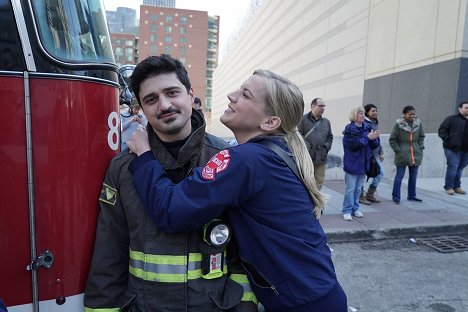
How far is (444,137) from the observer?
829cm

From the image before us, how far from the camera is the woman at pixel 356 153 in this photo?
623 cm

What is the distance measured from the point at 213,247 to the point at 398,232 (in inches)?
206

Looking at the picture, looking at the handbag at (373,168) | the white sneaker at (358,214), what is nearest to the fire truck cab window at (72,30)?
the white sneaker at (358,214)

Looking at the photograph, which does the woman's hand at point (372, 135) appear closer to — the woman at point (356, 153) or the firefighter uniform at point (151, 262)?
the woman at point (356, 153)

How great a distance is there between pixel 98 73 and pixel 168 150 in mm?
490

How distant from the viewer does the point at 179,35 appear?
9519cm

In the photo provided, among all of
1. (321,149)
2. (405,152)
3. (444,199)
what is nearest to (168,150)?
(321,149)

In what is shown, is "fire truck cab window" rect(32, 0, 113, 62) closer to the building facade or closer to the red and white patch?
the red and white patch

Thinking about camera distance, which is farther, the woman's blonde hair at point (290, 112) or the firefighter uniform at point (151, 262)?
the woman's blonde hair at point (290, 112)

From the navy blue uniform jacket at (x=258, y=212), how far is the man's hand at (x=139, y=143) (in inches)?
3.0

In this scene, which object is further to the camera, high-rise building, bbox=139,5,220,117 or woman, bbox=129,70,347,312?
high-rise building, bbox=139,5,220,117

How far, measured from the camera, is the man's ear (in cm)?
178

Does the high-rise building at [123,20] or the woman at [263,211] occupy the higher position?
the high-rise building at [123,20]

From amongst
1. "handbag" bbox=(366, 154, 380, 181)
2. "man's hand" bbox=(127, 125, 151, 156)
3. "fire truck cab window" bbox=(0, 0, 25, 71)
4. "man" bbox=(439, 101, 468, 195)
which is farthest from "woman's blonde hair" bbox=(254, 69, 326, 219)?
"man" bbox=(439, 101, 468, 195)
